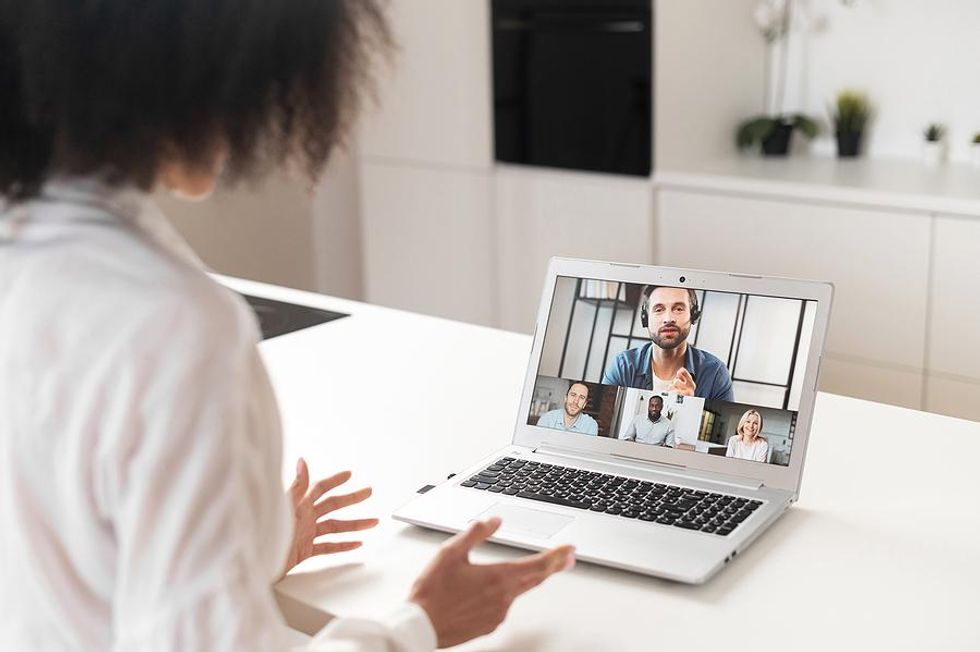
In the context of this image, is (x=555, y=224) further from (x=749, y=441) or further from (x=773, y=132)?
(x=749, y=441)

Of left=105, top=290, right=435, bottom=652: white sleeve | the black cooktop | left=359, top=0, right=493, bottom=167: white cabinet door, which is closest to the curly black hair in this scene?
left=105, top=290, right=435, bottom=652: white sleeve

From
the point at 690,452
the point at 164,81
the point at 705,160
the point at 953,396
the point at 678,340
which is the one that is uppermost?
the point at 164,81

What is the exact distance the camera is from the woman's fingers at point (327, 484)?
128 cm

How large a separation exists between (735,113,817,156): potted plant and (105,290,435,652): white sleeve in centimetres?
292

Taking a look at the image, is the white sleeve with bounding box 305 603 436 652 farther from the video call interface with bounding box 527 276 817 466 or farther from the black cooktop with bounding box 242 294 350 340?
the black cooktop with bounding box 242 294 350 340

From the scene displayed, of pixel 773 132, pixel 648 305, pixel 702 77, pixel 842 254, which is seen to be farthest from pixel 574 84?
pixel 648 305

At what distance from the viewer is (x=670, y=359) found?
4.39 ft

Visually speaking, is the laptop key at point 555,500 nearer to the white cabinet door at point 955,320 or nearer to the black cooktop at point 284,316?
the black cooktop at point 284,316

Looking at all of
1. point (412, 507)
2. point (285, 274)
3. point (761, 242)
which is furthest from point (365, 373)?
point (285, 274)

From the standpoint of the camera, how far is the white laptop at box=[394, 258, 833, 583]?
1.25 metres

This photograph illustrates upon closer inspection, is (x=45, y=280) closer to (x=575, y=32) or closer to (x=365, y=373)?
(x=365, y=373)

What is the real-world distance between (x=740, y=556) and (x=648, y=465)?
0.57ft

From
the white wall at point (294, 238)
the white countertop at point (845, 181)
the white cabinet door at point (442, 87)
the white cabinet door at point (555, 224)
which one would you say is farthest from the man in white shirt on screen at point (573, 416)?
the white wall at point (294, 238)

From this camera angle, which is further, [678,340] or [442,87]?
[442,87]
